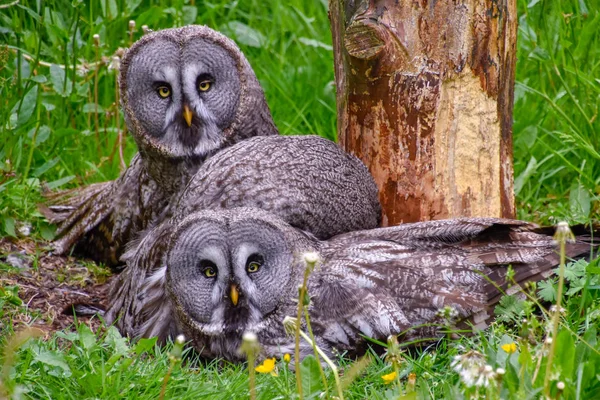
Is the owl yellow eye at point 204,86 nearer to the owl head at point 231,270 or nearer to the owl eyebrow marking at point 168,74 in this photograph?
the owl eyebrow marking at point 168,74

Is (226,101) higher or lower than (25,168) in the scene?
higher

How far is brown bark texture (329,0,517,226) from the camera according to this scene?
14.3 feet

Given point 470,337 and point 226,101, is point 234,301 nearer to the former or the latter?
point 470,337

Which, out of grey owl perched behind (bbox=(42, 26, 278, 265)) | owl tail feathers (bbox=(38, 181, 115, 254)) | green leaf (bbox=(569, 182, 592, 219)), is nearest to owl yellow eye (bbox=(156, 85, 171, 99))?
grey owl perched behind (bbox=(42, 26, 278, 265))

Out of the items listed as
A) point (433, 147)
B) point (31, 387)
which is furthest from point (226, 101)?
point (31, 387)

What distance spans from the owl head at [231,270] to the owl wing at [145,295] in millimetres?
348

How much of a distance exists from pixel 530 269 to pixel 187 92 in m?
1.99

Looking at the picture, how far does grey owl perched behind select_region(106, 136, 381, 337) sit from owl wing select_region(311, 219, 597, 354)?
0.39 m

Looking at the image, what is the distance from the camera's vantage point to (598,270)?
369 centimetres

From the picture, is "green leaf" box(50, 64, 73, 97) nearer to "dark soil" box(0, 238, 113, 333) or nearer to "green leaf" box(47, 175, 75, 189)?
"green leaf" box(47, 175, 75, 189)

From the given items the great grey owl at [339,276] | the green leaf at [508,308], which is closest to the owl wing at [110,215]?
the great grey owl at [339,276]

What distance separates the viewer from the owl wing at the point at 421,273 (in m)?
3.81

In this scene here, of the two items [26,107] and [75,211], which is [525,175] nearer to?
[75,211]

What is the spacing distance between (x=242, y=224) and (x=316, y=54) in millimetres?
2833
